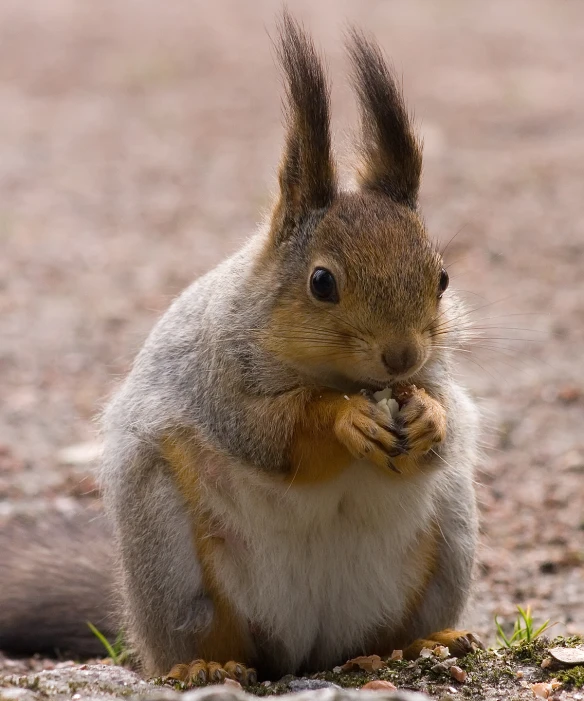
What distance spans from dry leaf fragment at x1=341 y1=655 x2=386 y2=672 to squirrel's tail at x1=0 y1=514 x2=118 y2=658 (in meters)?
0.91

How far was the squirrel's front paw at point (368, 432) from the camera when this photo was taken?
2.74 m

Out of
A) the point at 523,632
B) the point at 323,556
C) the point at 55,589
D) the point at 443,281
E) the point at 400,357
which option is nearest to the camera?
the point at 400,357

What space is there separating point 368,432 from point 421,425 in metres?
0.15

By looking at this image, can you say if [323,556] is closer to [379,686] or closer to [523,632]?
[379,686]

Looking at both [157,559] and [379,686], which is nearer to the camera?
[379,686]

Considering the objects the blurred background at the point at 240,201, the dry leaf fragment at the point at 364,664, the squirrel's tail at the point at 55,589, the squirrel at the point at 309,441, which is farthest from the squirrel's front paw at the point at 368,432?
the squirrel's tail at the point at 55,589

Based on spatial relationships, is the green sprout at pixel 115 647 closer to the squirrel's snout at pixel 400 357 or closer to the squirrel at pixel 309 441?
the squirrel at pixel 309 441

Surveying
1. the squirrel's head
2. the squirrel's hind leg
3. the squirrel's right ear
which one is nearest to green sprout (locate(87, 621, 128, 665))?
the squirrel's hind leg

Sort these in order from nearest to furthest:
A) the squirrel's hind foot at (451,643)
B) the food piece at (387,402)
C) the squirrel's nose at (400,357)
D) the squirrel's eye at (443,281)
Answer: the squirrel's nose at (400,357) < the food piece at (387,402) < the squirrel's eye at (443,281) < the squirrel's hind foot at (451,643)

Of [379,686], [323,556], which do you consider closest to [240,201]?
[323,556]

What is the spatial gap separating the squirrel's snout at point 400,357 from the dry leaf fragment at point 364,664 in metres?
0.86

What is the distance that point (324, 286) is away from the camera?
9.36 ft

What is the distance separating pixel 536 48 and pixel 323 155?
10.0 meters

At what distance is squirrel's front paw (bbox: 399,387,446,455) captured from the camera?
9.22 feet
